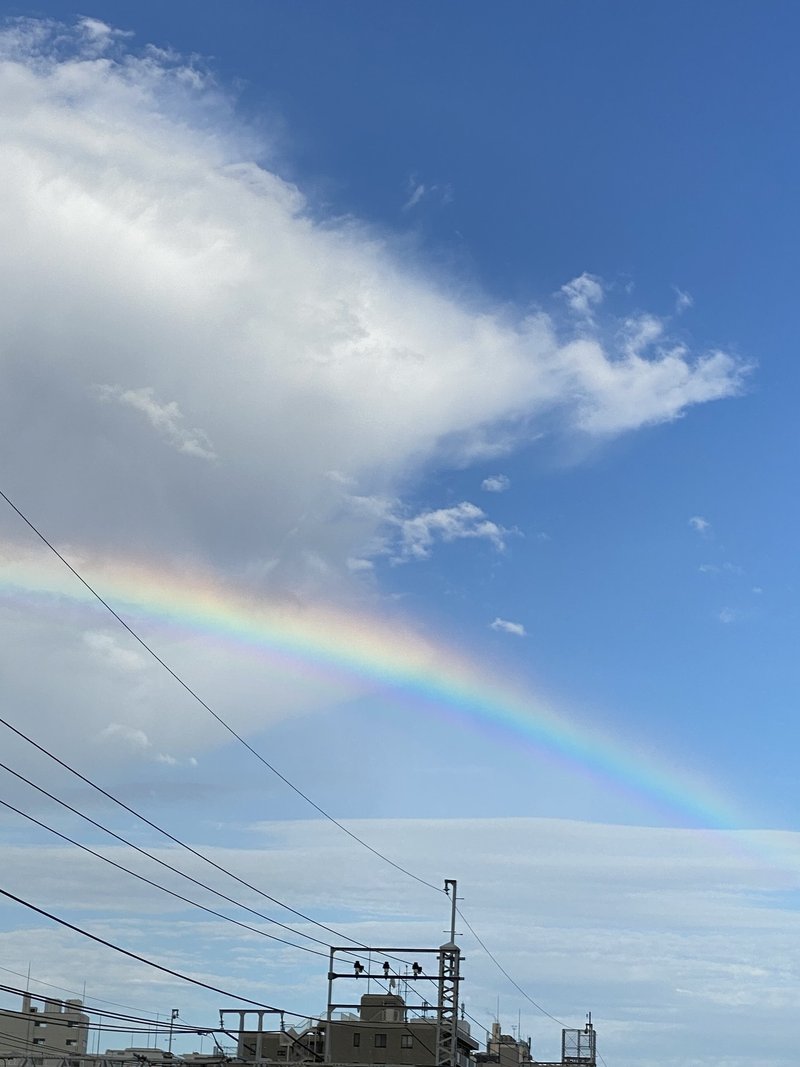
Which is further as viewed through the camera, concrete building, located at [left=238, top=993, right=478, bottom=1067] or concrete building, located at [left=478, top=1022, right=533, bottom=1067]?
concrete building, located at [left=478, top=1022, right=533, bottom=1067]

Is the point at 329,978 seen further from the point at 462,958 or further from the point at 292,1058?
the point at 292,1058

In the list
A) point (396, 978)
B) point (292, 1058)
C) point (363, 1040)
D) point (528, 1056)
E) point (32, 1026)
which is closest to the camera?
point (396, 978)

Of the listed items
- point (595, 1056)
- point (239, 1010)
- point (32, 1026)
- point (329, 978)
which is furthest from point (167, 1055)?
point (32, 1026)

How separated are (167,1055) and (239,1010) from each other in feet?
127

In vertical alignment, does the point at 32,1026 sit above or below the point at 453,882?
below

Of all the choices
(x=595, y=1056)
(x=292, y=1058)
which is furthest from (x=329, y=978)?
(x=595, y=1056)

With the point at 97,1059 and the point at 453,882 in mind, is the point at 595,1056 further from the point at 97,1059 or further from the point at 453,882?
the point at 97,1059

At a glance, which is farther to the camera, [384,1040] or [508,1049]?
[508,1049]

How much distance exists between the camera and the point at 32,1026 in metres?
198

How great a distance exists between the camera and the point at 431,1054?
11756cm

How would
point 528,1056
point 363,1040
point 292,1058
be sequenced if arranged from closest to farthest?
1. point 292,1058
2. point 363,1040
3. point 528,1056

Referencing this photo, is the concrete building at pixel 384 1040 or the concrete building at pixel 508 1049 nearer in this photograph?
the concrete building at pixel 384 1040

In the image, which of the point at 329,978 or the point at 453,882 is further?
the point at 453,882

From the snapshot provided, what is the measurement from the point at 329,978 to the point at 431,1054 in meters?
42.1
